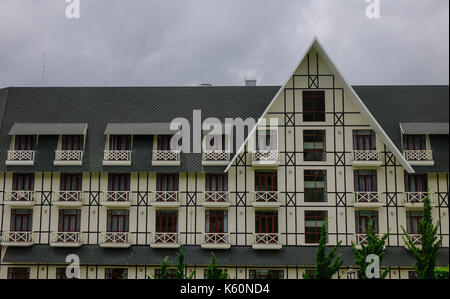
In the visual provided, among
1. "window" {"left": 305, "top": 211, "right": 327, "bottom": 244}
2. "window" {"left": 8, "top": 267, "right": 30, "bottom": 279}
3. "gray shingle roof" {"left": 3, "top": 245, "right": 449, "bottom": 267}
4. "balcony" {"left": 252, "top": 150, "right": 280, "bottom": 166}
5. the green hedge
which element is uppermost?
"balcony" {"left": 252, "top": 150, "right": 280, "bottom": 166}

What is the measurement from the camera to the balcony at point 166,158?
26688 millimetres

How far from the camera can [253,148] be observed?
2633 centimetres

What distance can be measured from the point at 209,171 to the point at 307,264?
665cm

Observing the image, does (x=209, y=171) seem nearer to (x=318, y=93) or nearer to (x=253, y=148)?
(x=253, y=148)

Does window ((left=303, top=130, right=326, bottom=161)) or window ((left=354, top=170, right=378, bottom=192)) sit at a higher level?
window ((left=303, top=130, right=326, bottom=161))

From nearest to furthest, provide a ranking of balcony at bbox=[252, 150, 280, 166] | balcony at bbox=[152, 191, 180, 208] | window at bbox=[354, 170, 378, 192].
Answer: balcony at bbox=[252, 150, 280, 166] → balcony at bbox=[152, 191, 180, 208] → window at bbox=[354, 170, 378, 192]

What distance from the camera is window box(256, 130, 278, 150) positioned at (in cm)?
2664

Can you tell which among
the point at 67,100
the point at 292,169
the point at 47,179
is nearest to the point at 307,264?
the point at 292,169

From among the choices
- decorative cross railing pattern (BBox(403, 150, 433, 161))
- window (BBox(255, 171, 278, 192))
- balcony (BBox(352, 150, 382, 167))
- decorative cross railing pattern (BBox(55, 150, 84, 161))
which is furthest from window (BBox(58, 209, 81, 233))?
decorative cross railing pattern (BBox(403, 150, 433, 161))

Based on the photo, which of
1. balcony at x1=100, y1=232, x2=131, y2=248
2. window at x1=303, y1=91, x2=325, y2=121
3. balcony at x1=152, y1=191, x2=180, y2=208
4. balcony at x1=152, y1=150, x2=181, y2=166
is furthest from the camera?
window at x1=303, y1=91, x2=325, y2=121

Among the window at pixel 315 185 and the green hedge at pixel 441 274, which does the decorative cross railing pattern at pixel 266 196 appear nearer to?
the window at pixel 315 185

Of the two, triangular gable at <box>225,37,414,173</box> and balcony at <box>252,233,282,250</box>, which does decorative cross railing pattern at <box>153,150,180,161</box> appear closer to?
triangular gable at <box>225,37,414,173</box>

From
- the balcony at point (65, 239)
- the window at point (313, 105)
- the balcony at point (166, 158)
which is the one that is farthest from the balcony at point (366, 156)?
the balcony at point (65, 239)

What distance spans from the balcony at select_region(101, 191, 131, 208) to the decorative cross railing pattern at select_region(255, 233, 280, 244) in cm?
678
